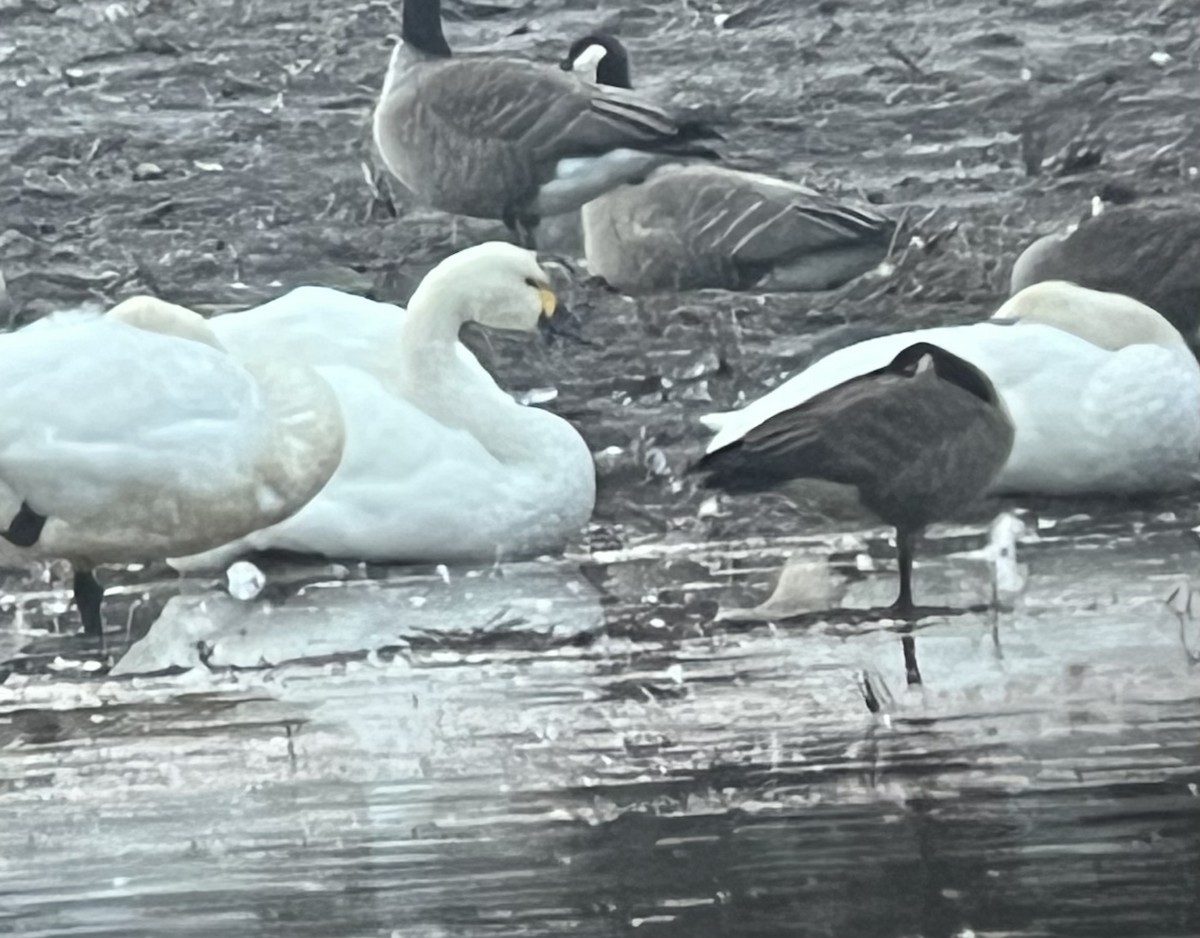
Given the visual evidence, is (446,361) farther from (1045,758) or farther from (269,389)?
(1045,758)

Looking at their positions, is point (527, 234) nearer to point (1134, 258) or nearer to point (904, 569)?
point (904, 569)

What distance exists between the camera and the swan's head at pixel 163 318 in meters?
1.36

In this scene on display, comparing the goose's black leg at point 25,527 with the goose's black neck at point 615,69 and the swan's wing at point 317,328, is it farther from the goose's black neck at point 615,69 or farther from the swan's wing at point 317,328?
the goose's black neck at point 615,69

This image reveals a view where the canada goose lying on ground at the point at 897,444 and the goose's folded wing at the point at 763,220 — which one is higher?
the goose's folded wing at the point at 763,220

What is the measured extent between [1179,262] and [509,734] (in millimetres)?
814

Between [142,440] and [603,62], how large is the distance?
1.87 feet

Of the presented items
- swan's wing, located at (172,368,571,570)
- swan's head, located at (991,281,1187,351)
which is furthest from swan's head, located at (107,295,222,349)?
swan's head, located at (991,281,1187,351)

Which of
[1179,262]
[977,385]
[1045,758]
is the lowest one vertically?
[1045,758]

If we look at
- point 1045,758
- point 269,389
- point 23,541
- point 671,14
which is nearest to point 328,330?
point 269,389

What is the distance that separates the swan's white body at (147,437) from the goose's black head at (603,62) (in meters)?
0.40

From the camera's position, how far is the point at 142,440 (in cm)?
133

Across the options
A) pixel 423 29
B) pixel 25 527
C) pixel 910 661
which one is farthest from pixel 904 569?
pixel 25 527

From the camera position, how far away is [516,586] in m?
1.38

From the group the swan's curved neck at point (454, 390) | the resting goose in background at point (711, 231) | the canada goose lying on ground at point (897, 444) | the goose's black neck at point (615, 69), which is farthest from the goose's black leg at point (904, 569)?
the goose's black neck at point (615, 69)
